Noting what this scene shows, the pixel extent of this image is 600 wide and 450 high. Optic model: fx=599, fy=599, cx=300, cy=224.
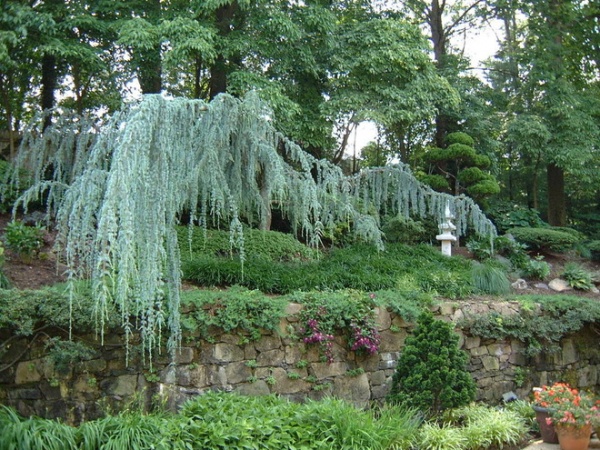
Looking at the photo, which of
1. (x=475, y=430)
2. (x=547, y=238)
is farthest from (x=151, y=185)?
(x=547, y=238)

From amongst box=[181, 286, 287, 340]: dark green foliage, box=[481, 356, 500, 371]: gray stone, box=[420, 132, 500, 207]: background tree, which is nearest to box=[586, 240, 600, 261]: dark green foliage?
box=[420, 132, 500, 207]: background tree

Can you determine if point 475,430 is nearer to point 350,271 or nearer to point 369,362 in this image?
point 369,362

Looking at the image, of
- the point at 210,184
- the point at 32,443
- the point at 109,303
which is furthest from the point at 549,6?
the point at 32,443

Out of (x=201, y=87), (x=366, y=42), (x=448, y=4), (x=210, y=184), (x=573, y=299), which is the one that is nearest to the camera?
(x=210, y=184)

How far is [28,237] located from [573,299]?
7.23 m

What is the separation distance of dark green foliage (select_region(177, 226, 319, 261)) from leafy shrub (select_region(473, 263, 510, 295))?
247 centimetres

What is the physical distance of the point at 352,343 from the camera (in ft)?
21.3

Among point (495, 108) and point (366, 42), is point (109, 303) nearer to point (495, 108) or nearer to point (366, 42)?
point (366, 42)

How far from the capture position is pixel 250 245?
8.48 meters

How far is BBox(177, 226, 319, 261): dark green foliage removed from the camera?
830 cm

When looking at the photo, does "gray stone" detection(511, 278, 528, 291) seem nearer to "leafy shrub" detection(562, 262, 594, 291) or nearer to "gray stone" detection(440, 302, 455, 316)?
"leafy shrub" detection(562, 262, 594, 291)

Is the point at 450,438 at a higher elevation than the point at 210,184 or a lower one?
lower

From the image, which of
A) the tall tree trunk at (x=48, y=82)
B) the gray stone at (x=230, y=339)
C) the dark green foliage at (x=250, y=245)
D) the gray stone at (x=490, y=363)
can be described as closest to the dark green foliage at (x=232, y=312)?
the gray stone at (x=230, y=339)

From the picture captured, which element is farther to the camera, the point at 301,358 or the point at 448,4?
the point at 448,4
